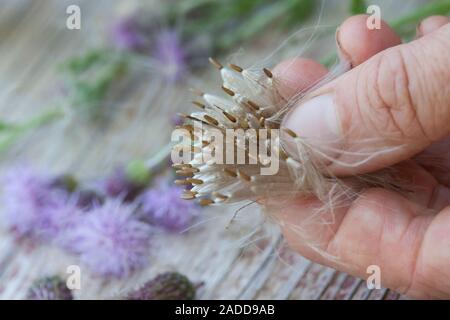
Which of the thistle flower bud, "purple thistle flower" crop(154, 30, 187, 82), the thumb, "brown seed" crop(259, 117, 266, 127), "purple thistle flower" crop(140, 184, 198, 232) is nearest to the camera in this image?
the thumb

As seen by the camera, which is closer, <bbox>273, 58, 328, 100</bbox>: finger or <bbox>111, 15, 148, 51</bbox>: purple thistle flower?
<bbox>273, 58, 328, 100</bbox>: finger

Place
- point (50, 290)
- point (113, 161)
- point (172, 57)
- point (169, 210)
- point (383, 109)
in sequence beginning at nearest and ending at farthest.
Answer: point (383, 109) < point (50, 290) < point (169, 210) < point (113, 161) < point (172, 57)

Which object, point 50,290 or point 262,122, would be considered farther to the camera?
point 50,290

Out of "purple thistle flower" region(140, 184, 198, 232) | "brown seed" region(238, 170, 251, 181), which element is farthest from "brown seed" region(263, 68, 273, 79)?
"purple thistle flower" region(140, 184, 198, 232)

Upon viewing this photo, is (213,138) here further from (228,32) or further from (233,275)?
(228,32)

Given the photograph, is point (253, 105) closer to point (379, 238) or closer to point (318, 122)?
point (318, 122)

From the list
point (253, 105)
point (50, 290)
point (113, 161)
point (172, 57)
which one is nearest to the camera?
point (253, 105)

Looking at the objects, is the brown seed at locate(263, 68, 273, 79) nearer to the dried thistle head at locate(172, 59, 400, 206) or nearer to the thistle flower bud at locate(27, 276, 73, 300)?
the dried thistle head at locate(172, 59, 400, 206)

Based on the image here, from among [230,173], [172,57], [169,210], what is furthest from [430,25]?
[172,57]
